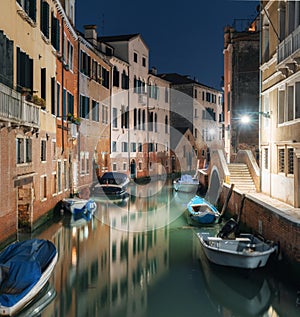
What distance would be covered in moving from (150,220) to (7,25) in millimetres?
9299

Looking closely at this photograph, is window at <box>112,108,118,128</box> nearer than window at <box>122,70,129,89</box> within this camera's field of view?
Yes

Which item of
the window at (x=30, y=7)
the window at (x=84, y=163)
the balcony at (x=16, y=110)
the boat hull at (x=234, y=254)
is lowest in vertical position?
the boat hull at (x=234, y=254)

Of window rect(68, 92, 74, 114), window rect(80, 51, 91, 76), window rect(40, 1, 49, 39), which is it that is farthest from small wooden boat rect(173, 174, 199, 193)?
window rect(40, 1, 49, 39)

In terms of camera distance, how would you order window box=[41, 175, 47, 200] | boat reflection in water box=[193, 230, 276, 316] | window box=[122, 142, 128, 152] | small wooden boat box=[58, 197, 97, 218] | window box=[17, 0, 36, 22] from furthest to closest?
window box=[122, 142, 128, 152] → small wooden boat box=[58, 197, 97, 218] → window box=[41, 175, 47, 200] → window box=[17, 0, 36, 22] → boat reflection in water box=[193, 230, 276, 316]

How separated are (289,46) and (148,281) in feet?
22.6

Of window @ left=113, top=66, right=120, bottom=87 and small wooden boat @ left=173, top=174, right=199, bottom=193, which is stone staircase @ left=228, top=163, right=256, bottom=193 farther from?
window @ left=113, top=66, right=120, bottom=87

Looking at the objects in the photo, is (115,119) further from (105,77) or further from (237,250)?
(237,250)

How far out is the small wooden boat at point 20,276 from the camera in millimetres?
6551

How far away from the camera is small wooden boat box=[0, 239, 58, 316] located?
21.5 feet

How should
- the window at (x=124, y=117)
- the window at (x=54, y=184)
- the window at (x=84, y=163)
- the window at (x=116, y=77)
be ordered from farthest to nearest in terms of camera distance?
the window at (x=124, y=117) < the window at (x=116, y=77) < the window at (x=84, y=163) < the window at (x=54, y=184)

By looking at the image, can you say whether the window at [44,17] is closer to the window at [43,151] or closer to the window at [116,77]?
the window at [43,151]

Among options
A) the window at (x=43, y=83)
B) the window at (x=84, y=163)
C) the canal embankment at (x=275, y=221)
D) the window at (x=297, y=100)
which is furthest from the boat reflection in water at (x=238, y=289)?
the window at (x=84, y=163)

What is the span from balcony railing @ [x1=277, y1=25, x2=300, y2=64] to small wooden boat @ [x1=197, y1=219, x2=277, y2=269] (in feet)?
15.1

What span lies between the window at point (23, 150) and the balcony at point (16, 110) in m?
0.49
